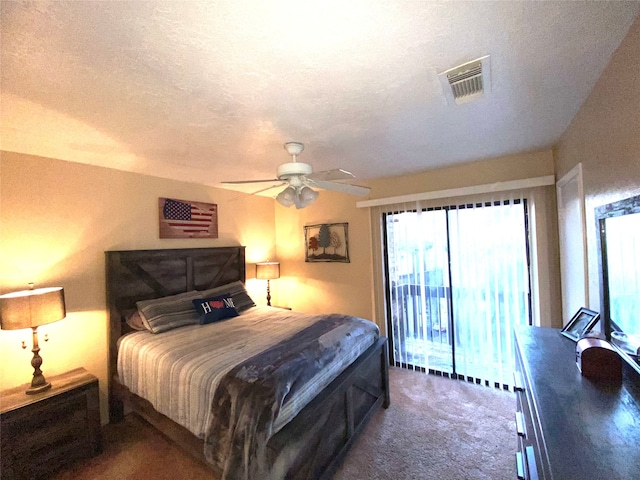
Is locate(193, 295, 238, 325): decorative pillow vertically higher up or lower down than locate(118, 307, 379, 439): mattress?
higher up

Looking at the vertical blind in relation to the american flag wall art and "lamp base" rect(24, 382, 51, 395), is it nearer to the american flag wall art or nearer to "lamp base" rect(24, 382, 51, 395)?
the american flag wall art

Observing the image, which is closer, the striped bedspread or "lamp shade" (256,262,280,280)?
the striped bedspread

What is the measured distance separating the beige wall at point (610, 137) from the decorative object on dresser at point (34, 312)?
3469 mm

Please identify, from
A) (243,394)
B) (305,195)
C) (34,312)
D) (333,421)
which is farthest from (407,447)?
(34,312)

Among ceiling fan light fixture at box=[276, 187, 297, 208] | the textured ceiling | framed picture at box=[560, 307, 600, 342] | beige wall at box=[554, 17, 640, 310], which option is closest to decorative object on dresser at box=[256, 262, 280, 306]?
the textured ceiling

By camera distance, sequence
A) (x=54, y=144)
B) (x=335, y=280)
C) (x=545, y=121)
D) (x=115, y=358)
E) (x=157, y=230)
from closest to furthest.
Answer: (x=545, y=121) → (x=54, y=144) → (x=115, y=358) → (x=157, y=230) → (x=335, y=280)

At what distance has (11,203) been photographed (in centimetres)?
210

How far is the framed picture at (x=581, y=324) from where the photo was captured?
61.0 inches

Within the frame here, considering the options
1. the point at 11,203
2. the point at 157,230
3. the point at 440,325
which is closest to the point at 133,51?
the point at 11,203

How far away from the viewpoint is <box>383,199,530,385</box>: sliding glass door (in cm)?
274

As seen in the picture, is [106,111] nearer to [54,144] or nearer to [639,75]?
[54,144]

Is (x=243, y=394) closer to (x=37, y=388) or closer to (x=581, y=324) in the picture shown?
(x=37, y=388)

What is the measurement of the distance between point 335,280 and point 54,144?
3.20 meters

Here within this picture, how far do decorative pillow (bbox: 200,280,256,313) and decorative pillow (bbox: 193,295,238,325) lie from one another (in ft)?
0.43
